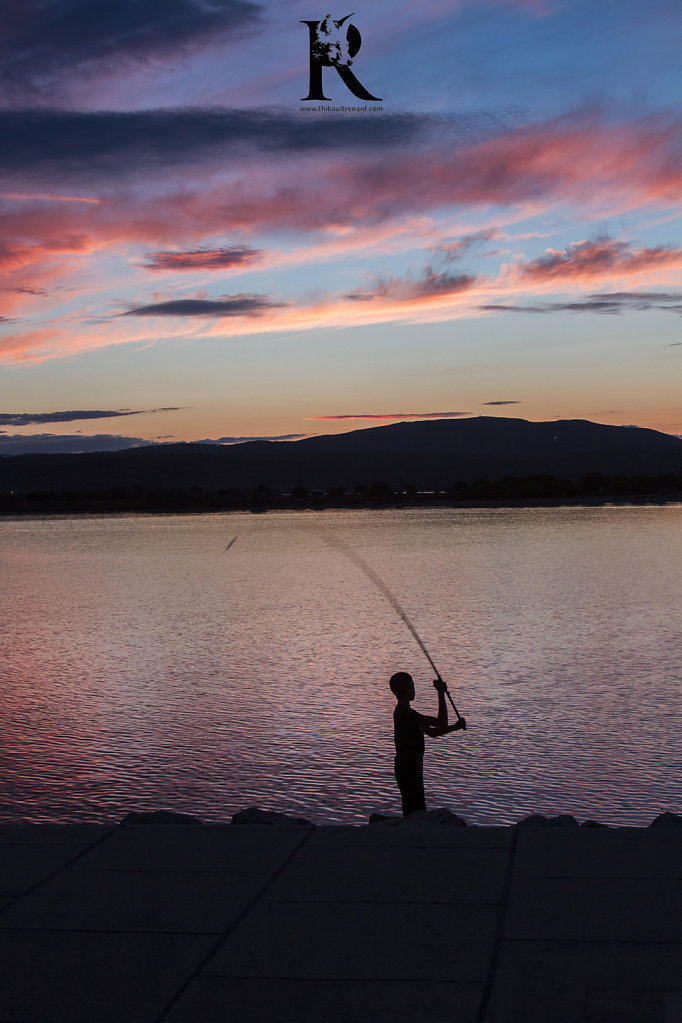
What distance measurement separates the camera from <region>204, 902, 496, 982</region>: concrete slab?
4.89m

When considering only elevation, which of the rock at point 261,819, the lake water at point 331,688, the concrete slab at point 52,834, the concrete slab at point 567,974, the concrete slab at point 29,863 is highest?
the concrete slab at point 567,974

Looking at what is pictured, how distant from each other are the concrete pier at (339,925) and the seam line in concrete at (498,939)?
1cm

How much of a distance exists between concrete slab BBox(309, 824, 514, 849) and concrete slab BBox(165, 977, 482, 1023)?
6.31 feet

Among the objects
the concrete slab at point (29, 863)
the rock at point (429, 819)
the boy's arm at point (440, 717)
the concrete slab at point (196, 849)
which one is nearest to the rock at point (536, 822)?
the rock at point (429, 819)

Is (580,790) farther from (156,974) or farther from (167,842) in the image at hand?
(156,974)

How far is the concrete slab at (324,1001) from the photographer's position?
4.48 metres

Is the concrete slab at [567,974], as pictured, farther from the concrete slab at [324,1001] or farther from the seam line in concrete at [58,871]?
the seam line in concrete at [58,871]

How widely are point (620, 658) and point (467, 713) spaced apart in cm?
448

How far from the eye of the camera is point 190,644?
19.5 metres

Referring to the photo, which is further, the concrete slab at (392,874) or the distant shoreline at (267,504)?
the distant shoreline at (267,504)

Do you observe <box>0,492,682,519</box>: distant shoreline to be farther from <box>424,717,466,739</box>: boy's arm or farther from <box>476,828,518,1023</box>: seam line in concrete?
<box>476,828,518,1023</box>: seam line in concrete

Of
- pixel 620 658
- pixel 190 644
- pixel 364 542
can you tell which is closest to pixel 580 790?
pixel 620 658

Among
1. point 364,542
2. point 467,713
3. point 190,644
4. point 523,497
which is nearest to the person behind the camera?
point 467,713

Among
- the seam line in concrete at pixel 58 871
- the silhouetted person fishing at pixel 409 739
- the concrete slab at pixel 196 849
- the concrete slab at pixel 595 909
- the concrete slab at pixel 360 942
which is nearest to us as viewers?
the concrete slab at pixel 360 942
